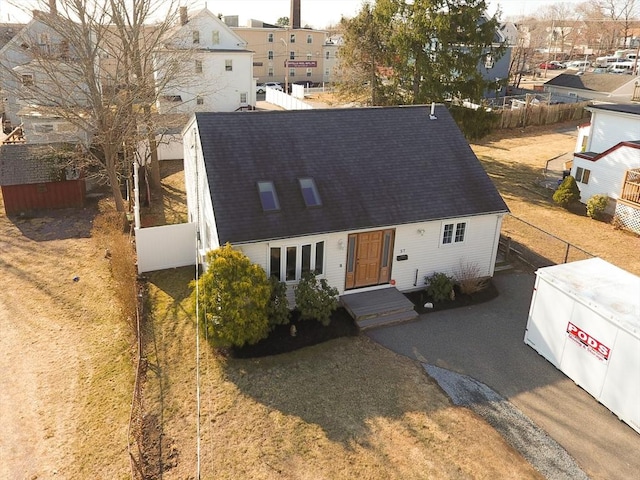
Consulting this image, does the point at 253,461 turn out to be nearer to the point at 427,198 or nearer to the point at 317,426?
the point at 317,426

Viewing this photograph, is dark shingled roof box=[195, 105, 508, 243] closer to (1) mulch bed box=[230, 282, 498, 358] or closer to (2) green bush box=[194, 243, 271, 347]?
(2) green bush box=[194, 243, 271, 347]

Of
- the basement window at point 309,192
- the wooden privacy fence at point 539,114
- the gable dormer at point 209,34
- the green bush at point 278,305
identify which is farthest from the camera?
the wooden privacy fence at point 539,114

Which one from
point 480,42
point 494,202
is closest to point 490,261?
point 494,202

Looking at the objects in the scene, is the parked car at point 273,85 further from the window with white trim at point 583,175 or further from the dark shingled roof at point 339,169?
the dark shingled roof at point 339,169

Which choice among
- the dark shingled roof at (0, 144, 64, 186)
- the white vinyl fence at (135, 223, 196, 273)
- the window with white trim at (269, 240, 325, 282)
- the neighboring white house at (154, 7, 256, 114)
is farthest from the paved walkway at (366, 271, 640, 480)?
the neighboring white house at (154, 7, 256, 114)

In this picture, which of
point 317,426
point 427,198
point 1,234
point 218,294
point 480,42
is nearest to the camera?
point 317,426

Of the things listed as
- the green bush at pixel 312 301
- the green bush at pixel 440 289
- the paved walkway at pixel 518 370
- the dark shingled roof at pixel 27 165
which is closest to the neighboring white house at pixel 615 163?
the paved walkway at pixel 518 370
